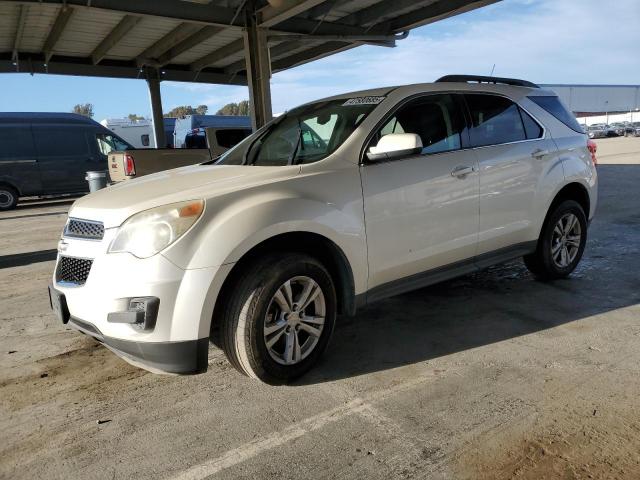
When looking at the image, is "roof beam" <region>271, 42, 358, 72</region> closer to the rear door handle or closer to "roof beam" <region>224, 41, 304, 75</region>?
"roof beam" <region>224, 41, 304, 75</region>

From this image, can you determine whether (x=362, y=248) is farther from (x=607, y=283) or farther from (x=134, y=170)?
(x=134, y=170)

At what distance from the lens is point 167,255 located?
104 inches

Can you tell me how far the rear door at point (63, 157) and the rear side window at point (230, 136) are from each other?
5043 mm

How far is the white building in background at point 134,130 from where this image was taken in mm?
30625

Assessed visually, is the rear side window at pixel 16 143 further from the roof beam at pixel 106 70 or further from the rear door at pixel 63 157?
the roof beam at pixel 106 70

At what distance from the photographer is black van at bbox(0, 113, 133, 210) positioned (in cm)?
1396

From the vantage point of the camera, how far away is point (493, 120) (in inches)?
169

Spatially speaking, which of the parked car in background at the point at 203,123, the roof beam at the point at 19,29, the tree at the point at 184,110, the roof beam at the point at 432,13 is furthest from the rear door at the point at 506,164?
the tree at the point at 184,110

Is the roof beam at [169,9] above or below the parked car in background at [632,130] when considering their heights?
above

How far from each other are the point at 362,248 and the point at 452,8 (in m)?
11.5

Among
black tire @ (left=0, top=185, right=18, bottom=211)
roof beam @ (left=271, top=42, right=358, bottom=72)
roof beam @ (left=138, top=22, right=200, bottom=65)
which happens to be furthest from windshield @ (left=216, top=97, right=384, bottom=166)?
roof beam @ (left=271, top=42, right=358, bottom=72)

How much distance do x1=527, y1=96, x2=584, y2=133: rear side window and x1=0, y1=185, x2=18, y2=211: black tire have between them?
46.0ft

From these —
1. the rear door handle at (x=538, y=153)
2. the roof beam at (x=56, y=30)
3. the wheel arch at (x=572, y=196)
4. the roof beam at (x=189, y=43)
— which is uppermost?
the roof beam at (x=56, y=30)

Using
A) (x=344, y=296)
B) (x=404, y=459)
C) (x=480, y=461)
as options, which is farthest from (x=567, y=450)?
(x=344, y=296)
